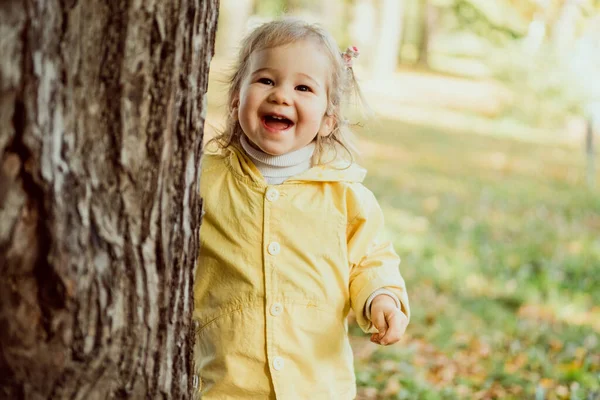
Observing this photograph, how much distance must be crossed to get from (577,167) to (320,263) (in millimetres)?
11227

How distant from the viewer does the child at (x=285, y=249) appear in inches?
82.7

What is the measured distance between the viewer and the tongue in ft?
7.15

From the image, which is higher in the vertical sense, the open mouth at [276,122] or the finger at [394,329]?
the open mouth at [276,122]

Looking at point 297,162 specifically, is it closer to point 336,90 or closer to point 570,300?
point 336,90

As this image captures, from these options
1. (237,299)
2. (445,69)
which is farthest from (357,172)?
(445,69)

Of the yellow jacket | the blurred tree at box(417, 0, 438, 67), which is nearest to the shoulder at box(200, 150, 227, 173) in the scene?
the yellow jacket

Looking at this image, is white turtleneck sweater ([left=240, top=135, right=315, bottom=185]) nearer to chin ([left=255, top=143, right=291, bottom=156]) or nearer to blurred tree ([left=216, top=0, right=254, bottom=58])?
chin ([left=255, top=143, right=291, bottom=156])

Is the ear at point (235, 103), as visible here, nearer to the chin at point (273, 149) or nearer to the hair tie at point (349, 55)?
the chin at point (273, 149)

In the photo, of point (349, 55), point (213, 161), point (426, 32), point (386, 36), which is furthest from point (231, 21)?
point (426, 32)

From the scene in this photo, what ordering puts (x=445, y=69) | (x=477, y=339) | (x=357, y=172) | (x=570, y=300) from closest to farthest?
(x=357, y=172), (x=477, y=339), (x=570, y=300), (x=445, y=69)

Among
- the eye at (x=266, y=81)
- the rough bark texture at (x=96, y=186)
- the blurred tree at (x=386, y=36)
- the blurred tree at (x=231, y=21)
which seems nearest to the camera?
the rough bark texture at (x=96, y=186)

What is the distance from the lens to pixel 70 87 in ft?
4.64

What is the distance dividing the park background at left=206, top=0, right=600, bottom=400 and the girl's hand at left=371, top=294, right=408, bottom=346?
0.58 metres

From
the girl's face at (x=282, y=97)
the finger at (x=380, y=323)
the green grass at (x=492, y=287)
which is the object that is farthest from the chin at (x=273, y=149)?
the green grass at (x=492, y=287)
